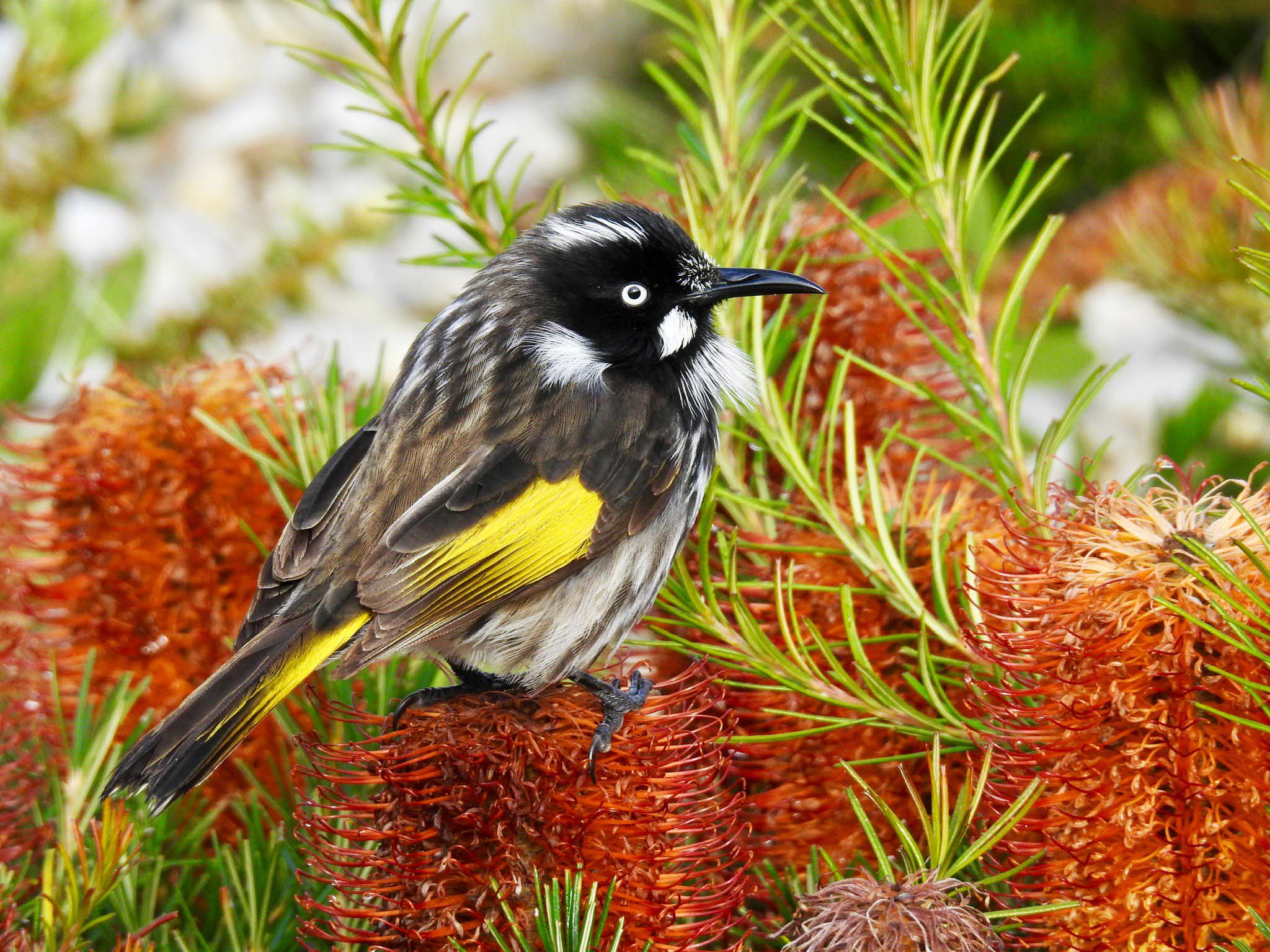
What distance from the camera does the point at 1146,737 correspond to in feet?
2.68

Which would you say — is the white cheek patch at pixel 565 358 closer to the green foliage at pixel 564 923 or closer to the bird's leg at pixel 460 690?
the bird's leg at pixel 460 690

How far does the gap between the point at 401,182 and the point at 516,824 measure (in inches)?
109

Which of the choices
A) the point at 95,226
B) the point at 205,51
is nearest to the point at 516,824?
the point at 95,226

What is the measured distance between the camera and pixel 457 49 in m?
4.70

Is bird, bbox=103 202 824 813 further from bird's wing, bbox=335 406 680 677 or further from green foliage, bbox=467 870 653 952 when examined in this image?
green foliage, bbox=467 870 653 952

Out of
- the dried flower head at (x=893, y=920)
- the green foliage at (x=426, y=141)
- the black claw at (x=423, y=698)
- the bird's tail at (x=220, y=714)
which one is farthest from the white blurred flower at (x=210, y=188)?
the dried flower head at (x=893, y=920)

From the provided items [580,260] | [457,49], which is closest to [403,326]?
[457,49]

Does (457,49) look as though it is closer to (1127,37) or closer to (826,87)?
(1127,37)

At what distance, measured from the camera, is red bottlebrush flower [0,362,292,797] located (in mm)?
1301

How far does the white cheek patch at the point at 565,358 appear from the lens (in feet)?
4.93

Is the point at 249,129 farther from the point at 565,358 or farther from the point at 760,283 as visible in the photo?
the point at 760,283

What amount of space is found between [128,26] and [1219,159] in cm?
383

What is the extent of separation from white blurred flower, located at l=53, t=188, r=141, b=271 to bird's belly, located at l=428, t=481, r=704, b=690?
2626 millimetres

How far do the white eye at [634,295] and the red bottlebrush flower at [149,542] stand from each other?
457mm
